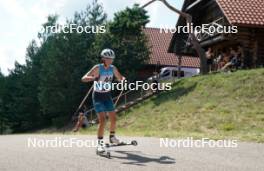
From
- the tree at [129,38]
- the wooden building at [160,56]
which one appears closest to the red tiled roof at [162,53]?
the wooden building at [160,56]

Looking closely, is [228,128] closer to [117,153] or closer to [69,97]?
[117,153]

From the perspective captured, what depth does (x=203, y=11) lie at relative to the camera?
33.1 m

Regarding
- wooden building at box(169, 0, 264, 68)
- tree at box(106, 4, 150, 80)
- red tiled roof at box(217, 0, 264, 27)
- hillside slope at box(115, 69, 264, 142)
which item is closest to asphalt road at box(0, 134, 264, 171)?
hillside slope at box(115, 69, 264, 142)

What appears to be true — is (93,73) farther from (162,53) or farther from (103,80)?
(162,53)

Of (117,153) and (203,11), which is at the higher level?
(203,11)

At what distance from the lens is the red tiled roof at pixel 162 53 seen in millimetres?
43125

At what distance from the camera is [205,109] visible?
18.6 meters

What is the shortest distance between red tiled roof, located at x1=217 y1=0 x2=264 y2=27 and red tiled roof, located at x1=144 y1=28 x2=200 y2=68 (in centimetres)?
1582

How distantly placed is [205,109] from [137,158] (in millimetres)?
11161

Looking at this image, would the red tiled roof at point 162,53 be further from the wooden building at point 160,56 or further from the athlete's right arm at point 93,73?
the athlete's right arm at point 93,73

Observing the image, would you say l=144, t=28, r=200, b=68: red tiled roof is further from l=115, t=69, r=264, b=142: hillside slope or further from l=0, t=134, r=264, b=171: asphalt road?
l=0, t=134, r=264, b=171: asphalt road

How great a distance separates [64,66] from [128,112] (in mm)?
10707

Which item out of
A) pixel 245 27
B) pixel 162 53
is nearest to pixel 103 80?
pixel 245 27

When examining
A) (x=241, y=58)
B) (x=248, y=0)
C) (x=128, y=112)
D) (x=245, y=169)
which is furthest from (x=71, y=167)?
(x=248, y=0)
